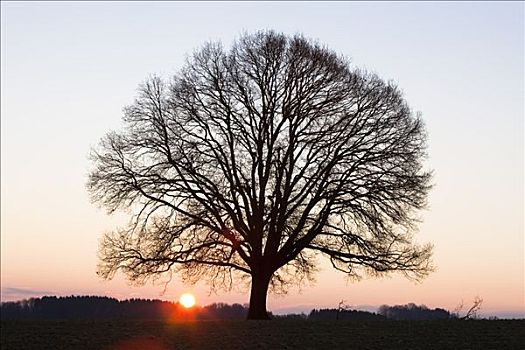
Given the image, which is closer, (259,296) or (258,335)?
(258,335)

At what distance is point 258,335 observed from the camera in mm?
28516

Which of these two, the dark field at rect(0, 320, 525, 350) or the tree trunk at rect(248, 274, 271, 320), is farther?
the tree trunk at rect(248, 274, 271, 320)

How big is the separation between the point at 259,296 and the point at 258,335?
9.48 metres

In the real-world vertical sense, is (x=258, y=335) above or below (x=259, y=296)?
below

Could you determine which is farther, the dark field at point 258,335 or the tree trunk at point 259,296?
the tree trunk at point 259,296

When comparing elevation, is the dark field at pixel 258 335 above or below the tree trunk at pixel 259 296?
below

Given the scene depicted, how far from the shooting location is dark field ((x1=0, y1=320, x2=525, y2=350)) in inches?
1035

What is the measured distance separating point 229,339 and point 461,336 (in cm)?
789

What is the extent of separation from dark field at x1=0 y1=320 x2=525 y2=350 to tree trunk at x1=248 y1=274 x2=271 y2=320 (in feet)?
15.3

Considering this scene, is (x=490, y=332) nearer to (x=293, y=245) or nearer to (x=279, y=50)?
(x=293, y=245)

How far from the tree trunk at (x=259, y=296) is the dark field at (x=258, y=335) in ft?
15.3

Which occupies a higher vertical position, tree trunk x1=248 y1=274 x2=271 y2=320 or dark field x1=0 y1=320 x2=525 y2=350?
tree trunk x1=248 y1=274 x2=271 y2=320

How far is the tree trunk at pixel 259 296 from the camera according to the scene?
37.7 m

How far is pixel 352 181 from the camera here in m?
38.7
